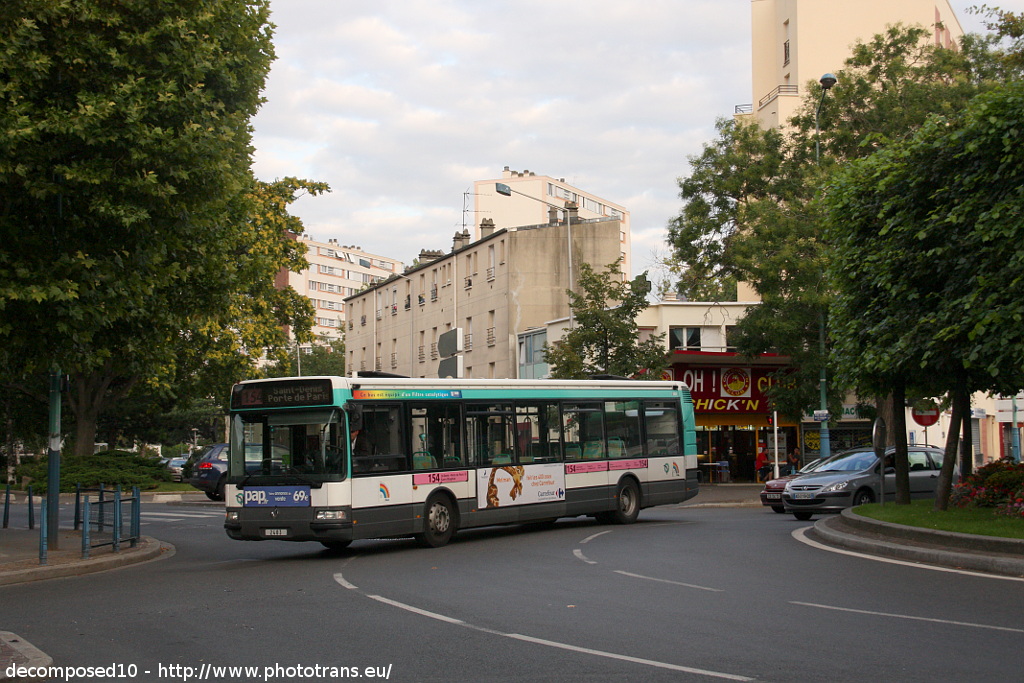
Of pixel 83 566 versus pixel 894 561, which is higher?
pixel 83 566

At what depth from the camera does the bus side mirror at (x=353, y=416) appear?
15508 mm

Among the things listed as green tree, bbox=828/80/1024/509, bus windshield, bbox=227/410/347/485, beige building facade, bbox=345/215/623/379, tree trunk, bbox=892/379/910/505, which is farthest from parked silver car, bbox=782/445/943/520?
beige building facade, bbox=345/215/623/379

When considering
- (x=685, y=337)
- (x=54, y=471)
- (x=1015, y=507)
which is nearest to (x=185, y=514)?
(x=54, y=471)

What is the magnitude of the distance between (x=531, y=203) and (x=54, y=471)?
7584 cm

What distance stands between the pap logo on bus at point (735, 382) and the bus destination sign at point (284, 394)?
29329mm

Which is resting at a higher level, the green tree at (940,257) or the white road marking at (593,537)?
the green tree at (940,257)

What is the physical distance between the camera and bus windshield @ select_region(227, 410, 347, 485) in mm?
15500

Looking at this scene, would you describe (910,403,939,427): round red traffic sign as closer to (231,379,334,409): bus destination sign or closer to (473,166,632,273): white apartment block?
(231,379,334,409): bus destination sign

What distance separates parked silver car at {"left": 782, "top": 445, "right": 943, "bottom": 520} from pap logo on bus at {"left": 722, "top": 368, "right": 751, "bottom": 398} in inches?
727

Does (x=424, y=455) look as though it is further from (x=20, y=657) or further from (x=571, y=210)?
(x=571, y=210)

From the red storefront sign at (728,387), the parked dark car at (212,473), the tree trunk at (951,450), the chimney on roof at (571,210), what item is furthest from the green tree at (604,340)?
the tree trunk at (951,450)

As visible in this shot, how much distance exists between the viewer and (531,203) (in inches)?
3558

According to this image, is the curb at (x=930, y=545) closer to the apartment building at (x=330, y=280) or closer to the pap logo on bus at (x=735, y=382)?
the pap logo on bus at (x=735, y=382)

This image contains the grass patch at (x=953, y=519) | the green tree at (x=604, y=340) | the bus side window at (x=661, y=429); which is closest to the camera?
the grass patch at (x=953, y=519)
